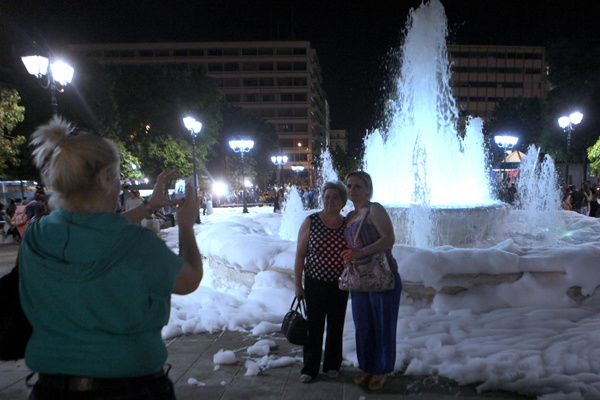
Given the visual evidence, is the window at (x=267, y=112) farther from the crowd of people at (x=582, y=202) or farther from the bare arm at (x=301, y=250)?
the bare arm at (x=301, y=250)

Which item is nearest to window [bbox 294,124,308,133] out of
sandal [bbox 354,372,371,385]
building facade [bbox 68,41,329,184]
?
building facade [bbox 68,41,329,184]

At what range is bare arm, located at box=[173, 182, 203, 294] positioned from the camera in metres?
1.52

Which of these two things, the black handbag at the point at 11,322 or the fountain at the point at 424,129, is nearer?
the black handbag at the point at 11,322

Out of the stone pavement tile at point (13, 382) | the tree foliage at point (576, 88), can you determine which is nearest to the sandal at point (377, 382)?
the stone pavement tile at point (13, 382)

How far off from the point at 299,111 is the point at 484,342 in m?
85.3

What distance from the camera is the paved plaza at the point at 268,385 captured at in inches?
123

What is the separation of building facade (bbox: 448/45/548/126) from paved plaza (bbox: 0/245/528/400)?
9534 centimetres

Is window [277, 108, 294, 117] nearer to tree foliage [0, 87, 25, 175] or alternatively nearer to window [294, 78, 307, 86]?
window [294, 78, 307, 86]

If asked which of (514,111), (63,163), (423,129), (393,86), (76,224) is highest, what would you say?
(514,111)

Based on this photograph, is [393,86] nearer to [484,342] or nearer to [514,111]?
[484,342]

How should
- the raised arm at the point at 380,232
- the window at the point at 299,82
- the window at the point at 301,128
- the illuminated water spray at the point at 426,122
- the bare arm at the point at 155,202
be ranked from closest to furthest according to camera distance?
the bare arm at the point at 155,202 → the raised arm at the point at 380,232 → the illuminated water spray at the point at 426,122 → the window at the point at 299,82 → the window at the point at 301,128

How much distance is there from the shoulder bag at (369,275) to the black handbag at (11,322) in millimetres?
2197

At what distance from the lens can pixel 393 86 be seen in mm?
15938

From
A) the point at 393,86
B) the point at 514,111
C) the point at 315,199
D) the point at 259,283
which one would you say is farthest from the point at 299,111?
the point at 259,283
